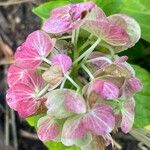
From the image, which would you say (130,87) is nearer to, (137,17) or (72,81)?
(72,81)

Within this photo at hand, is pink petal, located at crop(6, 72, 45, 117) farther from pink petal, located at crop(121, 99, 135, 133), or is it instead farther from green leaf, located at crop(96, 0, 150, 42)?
green leaf, located at crop(96, 0, 150, 42)

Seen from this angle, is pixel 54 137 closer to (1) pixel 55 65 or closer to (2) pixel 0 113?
(1) pixel 55 65

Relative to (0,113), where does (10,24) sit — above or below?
above

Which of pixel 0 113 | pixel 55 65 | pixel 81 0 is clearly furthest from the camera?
pixel 0 113

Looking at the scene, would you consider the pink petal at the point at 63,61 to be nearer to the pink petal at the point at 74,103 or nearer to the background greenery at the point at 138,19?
the pink petal at the point at 74,103

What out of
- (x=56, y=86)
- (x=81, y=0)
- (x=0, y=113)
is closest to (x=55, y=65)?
(x=56, y=86)

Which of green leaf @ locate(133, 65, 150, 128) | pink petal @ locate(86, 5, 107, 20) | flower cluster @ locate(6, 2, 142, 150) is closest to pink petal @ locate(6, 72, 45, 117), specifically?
A: flower cluster @ locate(6, 2, 142, 150)

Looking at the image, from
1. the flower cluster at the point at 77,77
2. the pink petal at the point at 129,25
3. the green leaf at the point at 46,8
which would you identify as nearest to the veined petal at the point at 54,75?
the flower cluster at the point at 77,77
